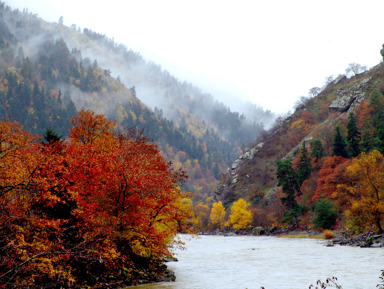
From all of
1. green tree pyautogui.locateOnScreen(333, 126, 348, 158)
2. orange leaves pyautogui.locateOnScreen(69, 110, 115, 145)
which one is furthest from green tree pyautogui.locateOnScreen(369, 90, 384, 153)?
orange leaves pyautogui.locateOnScreen(69, 110, 115, 145)

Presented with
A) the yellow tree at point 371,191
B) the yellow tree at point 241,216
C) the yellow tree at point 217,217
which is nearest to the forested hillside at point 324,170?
the yellow tree at point 371,191

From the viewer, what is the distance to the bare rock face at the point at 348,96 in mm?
120562

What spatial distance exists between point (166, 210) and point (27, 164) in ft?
45.8

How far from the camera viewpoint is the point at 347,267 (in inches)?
1163

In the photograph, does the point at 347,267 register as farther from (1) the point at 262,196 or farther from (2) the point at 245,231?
(1) the point at 262,196

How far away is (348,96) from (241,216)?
66048 millimetres

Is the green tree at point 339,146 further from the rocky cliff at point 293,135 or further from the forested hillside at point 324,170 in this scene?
the rocky cliff at point 293,135

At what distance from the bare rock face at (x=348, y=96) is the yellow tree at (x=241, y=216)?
2192 inches

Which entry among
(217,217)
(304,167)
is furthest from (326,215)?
(217,217)

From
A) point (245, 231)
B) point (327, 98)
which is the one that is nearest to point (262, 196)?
point (245, 231)

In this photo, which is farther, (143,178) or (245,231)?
(245,231)

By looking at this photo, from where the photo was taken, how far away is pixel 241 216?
11331cm

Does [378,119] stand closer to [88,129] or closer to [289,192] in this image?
[289,192]

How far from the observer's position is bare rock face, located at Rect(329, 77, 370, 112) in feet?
396
